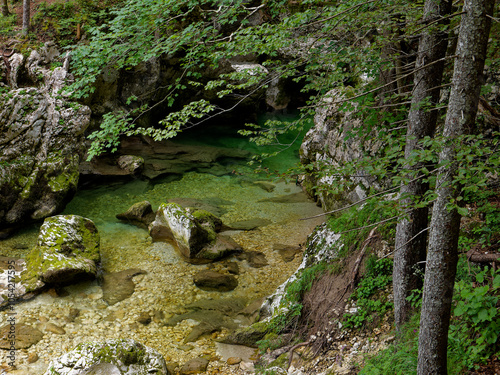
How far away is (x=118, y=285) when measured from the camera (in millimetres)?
9359

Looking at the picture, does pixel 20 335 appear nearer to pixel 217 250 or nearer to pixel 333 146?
pixel 217 250

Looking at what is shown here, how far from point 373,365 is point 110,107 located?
653 inches

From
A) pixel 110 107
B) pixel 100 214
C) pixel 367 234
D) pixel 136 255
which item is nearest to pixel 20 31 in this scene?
pixel 110 107

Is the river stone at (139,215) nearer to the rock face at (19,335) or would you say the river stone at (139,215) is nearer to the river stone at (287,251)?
the river stone at (287,251)

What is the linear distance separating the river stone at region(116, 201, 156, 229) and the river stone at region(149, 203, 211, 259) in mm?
1040

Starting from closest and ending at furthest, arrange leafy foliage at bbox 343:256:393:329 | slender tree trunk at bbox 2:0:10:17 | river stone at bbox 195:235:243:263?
leafy foliage at bbox 343:256:393:329
river stone at bbox 195:235:243:263
slender tree trunk at bbox 2:0:10:17

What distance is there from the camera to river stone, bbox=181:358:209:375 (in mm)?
6676

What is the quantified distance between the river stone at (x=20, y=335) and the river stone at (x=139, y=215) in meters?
5.32

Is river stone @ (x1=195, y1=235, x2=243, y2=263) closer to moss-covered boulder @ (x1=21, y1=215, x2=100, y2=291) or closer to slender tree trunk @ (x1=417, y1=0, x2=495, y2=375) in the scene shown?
moss-covered boulder @ (x1=21, y1=215, x2=100, y2=291)

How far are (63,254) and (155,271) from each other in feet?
7.57

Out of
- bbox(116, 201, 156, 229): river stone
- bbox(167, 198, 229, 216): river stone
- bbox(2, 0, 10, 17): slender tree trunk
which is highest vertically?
bbox(2, 0, 10, 17): slender tree trunk

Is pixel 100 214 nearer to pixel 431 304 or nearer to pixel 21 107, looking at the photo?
pixel 21 107

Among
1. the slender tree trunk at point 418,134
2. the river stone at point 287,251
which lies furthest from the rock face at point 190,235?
the slender tree trunk at point 418,134

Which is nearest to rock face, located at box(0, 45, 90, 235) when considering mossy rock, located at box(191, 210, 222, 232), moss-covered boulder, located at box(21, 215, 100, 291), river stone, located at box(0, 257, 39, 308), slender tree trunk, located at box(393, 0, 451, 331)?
moss-covered boulder, located at box(21, 215, 100, 291)
